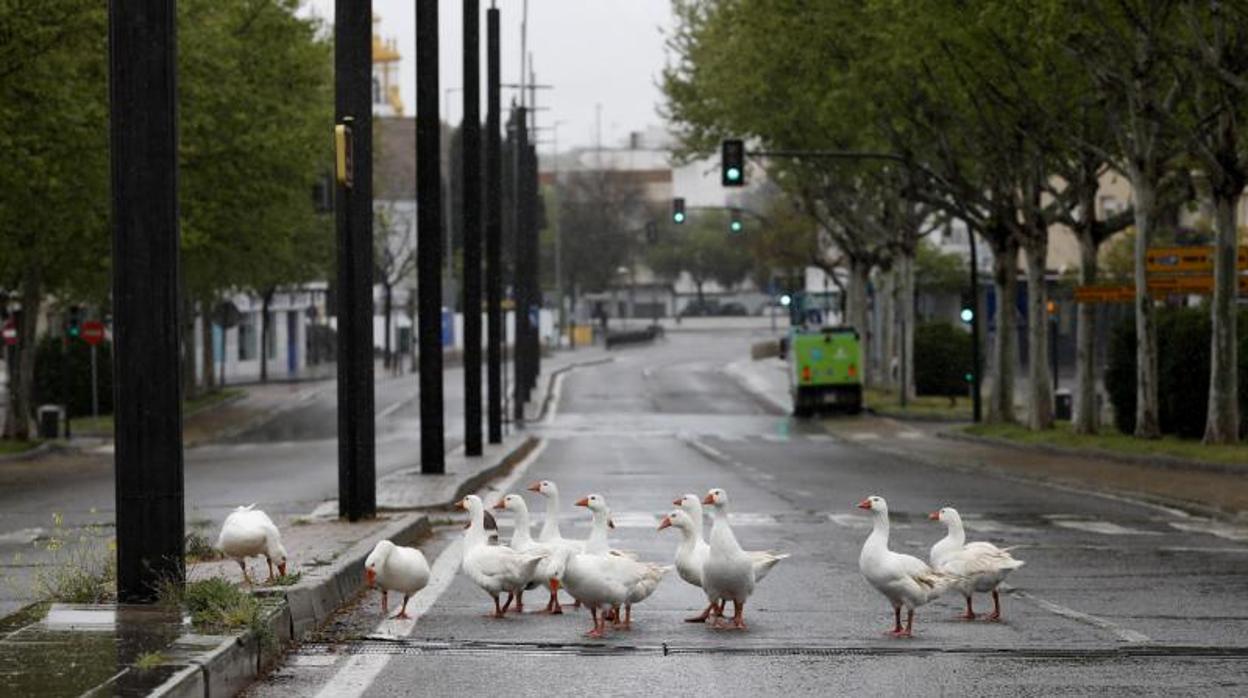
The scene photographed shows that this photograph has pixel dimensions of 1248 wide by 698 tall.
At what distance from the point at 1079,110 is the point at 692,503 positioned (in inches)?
1275

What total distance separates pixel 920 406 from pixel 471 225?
3205cm

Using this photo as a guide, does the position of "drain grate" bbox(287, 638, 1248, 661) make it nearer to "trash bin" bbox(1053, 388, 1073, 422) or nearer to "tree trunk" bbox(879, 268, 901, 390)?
"trash bin" bbox(1053, 388, 1073, 422)

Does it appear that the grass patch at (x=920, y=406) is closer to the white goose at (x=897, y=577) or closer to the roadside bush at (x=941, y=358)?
the roadside bush at (x=941, y=358)

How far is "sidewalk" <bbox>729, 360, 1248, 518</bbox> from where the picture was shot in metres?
27.5

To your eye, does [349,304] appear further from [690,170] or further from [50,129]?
[690,170]

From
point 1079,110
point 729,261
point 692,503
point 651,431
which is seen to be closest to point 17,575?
point 692,503

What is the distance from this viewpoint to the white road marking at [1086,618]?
41.3 feet

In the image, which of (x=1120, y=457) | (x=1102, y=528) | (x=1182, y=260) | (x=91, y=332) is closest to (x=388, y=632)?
(x=1102, y=528)

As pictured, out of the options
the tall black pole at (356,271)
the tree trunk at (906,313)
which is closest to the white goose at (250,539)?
the tall black pole at (356,271)

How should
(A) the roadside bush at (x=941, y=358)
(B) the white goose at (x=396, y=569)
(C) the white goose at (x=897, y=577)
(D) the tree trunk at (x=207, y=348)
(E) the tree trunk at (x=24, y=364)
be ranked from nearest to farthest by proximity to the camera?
(C) the white goose at (x=897, y=577) → (B) the white goose at (x=396, y=569) → (E) the tree trunk at (x=24, y=364) → (A) the roadside bush at (x=941, y=358) → (D) the tree trunk at (x=207, y=348)

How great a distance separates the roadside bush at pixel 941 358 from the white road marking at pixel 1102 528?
48984 millimetres

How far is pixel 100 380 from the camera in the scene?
6219 centimetres

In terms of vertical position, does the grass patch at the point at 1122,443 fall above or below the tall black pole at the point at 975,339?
below

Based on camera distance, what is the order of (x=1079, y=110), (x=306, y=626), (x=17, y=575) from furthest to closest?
(x=1079, y=110)
(x=17, y=575)
(x=306, y=626)
